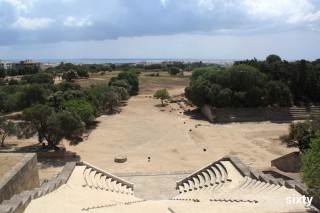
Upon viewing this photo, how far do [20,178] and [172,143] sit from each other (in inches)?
882

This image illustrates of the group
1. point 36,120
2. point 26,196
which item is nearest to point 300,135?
point 26,196

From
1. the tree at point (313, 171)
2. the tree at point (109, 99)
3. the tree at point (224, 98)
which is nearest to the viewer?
the tree at point (313, 171)

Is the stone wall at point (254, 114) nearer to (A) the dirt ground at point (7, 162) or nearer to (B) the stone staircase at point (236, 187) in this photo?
(B) the stone staircase at point (236, 187)

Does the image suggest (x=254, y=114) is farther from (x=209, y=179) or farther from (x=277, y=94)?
(x=209, y=179)

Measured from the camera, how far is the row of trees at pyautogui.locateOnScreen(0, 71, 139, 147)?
34344 millimetres

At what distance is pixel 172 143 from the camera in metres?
41.2

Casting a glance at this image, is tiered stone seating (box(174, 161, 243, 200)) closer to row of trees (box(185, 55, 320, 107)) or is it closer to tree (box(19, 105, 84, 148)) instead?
tree (box(19, 105, 84, 148))

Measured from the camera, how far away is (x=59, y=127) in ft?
111

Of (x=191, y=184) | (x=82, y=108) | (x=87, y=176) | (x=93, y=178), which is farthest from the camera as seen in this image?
(x=82, y=108)

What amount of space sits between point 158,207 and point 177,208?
1.25 m

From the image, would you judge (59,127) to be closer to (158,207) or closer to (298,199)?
(158,207)

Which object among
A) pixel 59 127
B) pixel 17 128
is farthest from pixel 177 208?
pixel 17 128

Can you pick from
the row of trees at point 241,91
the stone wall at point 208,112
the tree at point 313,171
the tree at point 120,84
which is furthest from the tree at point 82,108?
the tree at point 313,171

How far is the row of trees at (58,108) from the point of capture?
34.3m
